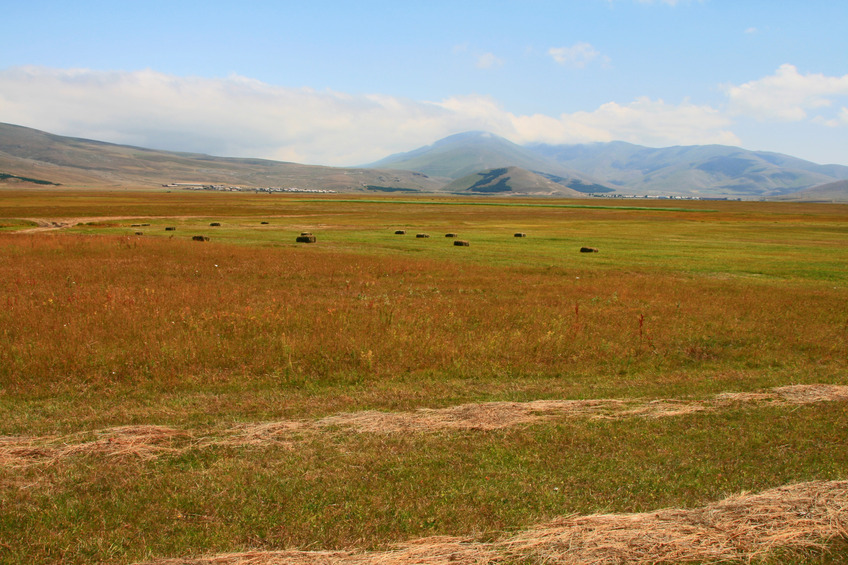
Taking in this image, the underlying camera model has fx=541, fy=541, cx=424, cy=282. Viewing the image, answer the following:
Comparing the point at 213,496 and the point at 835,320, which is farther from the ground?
the point at 835,320

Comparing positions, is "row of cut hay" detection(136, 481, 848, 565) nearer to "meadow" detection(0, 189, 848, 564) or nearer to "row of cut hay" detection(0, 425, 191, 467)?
"meadow" detection(0, 189, 848, 564)

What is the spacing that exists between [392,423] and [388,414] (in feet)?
1.50

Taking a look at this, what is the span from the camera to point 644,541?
18.2 feet

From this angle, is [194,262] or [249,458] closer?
[249,458]

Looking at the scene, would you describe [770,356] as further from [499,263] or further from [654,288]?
[499,263]

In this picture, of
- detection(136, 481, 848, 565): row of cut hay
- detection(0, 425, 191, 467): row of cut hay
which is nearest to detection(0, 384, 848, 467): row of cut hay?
detection(0, 425, 191, 467): row of cut hay

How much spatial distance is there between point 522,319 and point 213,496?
11.7 meters

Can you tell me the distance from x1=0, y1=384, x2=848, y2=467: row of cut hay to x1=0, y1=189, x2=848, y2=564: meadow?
0.05 meters

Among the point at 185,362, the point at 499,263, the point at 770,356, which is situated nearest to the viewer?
the point at 185,362

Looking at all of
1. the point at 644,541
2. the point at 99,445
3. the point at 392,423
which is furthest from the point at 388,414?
the point at 644,541

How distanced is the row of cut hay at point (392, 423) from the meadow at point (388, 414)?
1.9 inches

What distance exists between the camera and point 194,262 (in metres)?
27.8

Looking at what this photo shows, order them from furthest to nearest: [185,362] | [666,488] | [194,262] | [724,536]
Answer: [194,262] → [185,362] → [666,488] → [724,536]

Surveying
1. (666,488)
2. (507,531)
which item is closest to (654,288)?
(666,488)
